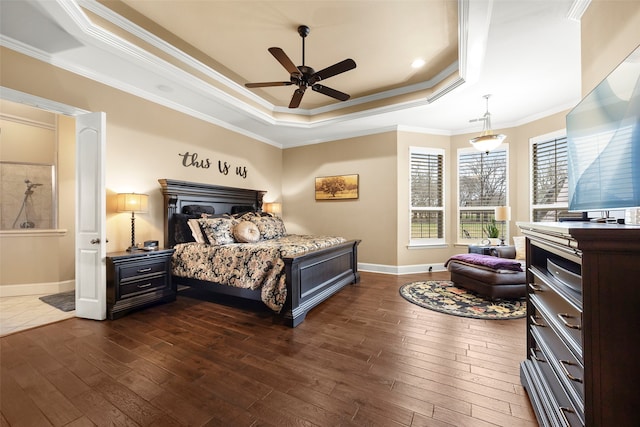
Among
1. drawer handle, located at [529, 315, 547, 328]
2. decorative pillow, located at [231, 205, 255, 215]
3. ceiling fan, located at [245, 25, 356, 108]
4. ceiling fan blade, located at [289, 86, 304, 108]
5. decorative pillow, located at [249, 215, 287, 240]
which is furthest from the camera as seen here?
decorative pillow, located at [231, 205, 255, 215]

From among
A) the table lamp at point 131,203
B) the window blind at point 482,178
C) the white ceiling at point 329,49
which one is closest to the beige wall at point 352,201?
the white ceiling at point 329,49

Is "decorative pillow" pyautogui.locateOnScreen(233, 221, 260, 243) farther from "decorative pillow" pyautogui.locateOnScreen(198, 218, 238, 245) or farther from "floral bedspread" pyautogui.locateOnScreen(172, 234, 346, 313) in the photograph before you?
"floral bedspread" pyautogui.locateOnScreen(172, 234, 346, 313)

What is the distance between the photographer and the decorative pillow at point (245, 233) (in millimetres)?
3615

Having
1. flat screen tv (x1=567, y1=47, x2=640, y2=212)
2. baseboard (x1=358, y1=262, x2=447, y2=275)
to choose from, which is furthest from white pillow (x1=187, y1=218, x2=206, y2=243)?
flat screen tv (x1=567, y1=47, x2=640, y2=212)

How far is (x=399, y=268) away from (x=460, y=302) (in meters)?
1.66

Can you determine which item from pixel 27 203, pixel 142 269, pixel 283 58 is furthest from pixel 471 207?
pixel 27 203

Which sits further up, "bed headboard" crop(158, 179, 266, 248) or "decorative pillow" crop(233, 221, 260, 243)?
"bed headboard" crop(158, 179, 266, 248)

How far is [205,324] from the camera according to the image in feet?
9.09

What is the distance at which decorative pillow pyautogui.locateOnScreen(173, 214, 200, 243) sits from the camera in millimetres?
3832

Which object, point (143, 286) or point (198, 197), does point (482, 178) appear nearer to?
point (198, 197)

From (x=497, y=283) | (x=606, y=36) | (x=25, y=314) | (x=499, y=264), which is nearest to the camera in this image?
(x=606, y=36)

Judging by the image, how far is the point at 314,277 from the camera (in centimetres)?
318

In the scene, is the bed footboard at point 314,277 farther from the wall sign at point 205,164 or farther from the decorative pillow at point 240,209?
the wall sign at point 205,164

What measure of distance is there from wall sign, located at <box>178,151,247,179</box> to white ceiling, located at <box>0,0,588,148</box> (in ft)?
2.42
